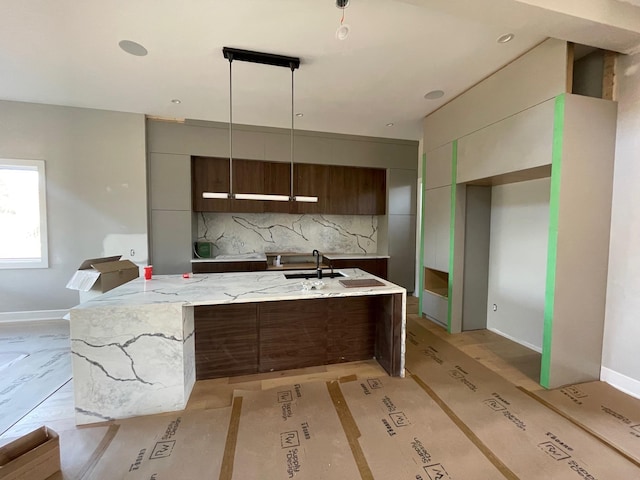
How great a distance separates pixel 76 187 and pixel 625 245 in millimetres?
5887

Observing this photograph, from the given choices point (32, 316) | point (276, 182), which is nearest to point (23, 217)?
point (32, 316)

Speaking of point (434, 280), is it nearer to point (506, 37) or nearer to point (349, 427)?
point (349, 427)

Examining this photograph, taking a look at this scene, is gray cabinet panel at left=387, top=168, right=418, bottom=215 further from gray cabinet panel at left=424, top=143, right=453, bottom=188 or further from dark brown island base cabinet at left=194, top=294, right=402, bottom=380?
dark brown island base cabinet at left=194, top=294, right=402, bottom=380

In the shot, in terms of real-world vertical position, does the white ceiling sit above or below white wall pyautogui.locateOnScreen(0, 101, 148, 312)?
above

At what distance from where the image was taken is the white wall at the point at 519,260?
110 inches

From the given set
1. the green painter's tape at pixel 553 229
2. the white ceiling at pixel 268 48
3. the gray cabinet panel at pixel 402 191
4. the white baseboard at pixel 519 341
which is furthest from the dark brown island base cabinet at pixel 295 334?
the gray cabinet panel at pixel 402 191

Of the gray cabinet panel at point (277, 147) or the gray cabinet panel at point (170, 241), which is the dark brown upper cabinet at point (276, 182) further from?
the gray cabinet panel at point (170, 241)

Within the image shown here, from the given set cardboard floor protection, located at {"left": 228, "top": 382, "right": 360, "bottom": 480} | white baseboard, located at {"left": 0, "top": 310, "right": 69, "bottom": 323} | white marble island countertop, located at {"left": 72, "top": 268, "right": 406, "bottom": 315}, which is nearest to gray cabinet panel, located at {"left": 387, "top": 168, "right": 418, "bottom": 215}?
white marble island countertop, located at {"left": 72, "top": 268, "right": 406, "bottom": 315}

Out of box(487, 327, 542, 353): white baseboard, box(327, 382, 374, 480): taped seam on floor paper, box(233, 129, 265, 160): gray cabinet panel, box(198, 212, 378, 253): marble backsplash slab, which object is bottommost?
box(327, 382, 374, 480): taped seam on floor paper

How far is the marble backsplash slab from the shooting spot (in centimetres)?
454

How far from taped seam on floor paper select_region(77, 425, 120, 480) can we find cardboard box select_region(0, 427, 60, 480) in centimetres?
13

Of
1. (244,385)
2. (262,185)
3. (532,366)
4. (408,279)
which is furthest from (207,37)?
(408,279)

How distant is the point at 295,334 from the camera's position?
245 centimetres

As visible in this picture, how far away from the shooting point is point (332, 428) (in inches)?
68.8
